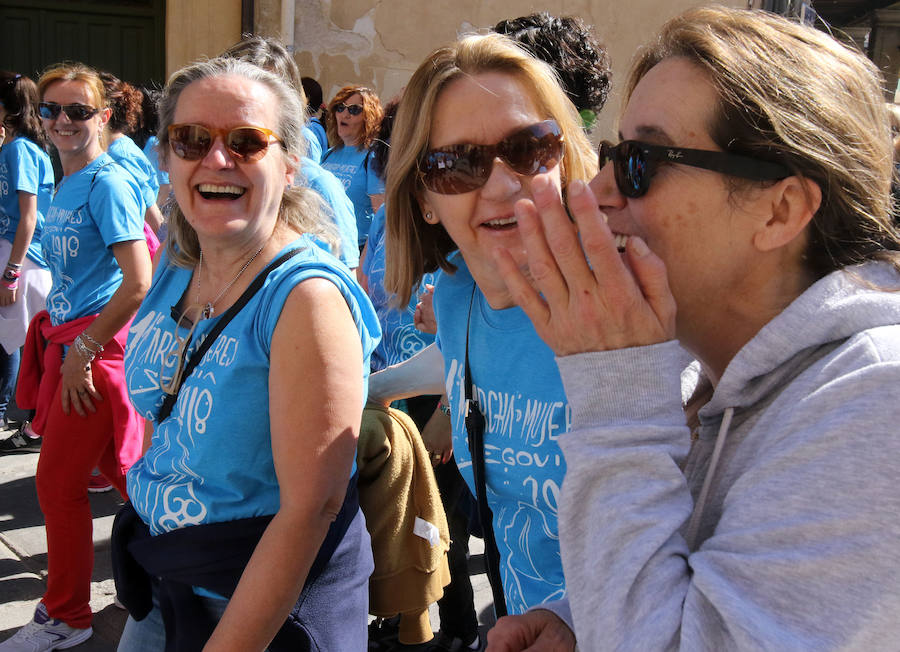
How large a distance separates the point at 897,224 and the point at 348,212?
101 inches

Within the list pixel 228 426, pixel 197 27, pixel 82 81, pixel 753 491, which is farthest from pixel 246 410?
pixel 197 27

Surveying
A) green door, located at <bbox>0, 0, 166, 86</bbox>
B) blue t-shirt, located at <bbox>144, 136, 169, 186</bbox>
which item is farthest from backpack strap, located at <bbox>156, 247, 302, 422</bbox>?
green door, located at <bbox>0, 0, 166, 86</bbox>

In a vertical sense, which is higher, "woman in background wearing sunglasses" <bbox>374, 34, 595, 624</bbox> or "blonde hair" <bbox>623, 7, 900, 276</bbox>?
"blonde hair" <bbox>623, 7, 900, 276</bbox>

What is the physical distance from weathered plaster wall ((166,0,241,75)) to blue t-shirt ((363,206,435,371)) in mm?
6319

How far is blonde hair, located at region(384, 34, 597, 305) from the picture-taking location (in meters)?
1.83

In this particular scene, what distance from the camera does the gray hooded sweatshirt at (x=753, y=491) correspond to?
2.80ft

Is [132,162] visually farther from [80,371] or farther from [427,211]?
[427,211]

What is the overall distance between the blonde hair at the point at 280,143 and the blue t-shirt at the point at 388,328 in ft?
2.75

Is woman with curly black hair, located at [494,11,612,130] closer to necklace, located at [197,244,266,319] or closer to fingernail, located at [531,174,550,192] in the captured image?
necklace, located at [197,244,266,319]

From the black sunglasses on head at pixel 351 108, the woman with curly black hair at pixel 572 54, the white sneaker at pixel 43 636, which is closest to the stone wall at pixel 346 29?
the black sunglasses on head at pixel 351 108

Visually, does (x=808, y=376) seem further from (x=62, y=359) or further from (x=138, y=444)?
(x=62, y=359)

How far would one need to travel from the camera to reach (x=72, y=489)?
326 cm

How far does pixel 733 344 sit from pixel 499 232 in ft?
2.19

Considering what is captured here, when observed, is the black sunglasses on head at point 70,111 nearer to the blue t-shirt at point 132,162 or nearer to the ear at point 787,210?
the blue t-shirt at point 132,162
